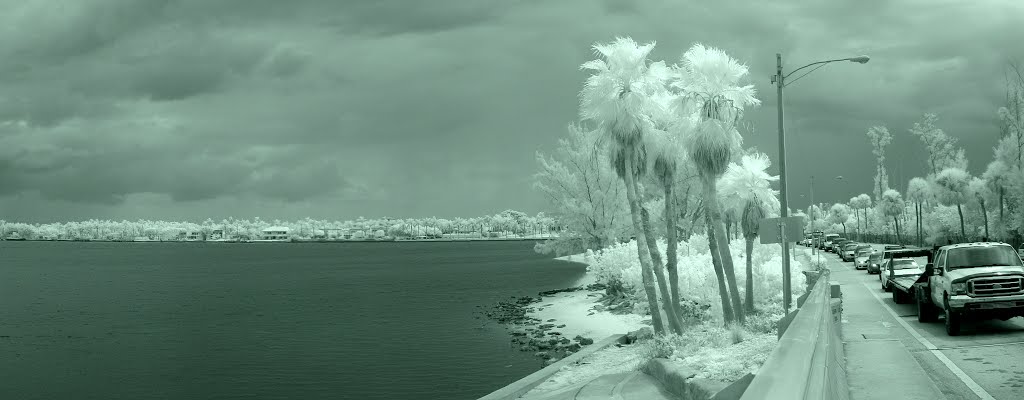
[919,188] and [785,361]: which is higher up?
[919,188]

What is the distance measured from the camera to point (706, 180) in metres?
27.7

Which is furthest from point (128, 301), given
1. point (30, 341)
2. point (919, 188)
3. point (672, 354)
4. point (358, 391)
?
point (919, 188)

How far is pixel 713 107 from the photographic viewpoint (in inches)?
1080

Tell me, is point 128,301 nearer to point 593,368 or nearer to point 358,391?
point 358,391

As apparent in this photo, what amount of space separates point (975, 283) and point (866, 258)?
127 feet

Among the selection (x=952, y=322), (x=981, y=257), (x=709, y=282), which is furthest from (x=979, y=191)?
(x=952, y=322)

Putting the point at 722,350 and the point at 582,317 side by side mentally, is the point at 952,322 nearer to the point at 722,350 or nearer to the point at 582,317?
the point at 722,350

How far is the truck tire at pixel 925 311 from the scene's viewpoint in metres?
22.0

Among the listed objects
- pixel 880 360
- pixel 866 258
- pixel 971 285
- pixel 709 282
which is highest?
pixel 971 285

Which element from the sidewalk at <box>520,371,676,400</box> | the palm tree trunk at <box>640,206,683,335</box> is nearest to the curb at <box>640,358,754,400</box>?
the sidewalk at <box>520,371,676,400</box>

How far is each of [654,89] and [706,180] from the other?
11.2ft

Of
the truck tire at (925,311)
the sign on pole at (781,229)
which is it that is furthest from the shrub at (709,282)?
the truck tire at (925,311)

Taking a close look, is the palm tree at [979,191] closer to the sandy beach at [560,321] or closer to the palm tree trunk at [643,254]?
the sandy beach at [560,321]

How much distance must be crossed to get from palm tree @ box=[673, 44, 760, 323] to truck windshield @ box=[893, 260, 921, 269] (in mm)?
9633
